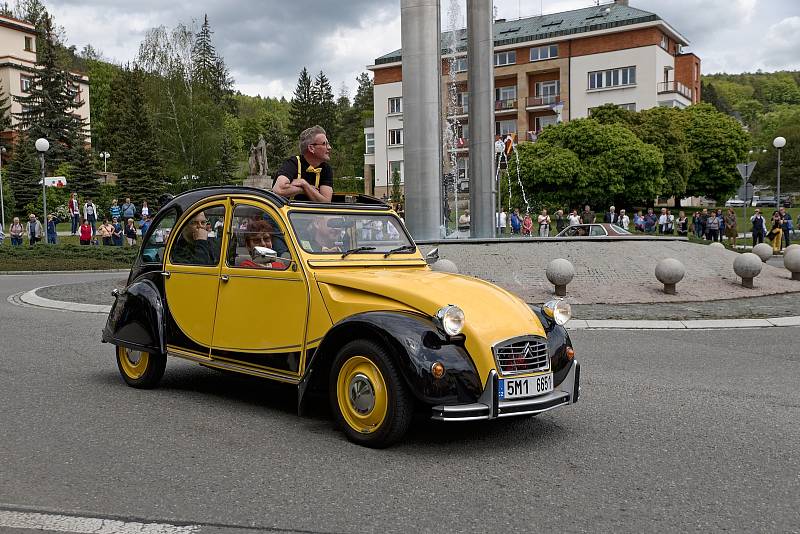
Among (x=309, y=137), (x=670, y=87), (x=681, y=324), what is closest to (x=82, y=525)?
(x=309, y=137)

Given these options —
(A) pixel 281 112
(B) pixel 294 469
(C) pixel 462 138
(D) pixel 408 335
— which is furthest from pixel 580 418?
(A) pixel 281 112

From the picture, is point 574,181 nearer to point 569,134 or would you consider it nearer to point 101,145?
point 569,134

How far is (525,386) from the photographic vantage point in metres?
5.18

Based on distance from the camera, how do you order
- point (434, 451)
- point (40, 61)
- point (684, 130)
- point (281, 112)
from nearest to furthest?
point (434, 451) → point (684, 130) → point (40, 61) → point (281, 112)

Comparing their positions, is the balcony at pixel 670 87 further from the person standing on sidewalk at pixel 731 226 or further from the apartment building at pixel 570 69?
the person standing on sidewalk at pixel 731 226

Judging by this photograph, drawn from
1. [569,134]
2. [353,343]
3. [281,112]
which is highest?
[281,112]

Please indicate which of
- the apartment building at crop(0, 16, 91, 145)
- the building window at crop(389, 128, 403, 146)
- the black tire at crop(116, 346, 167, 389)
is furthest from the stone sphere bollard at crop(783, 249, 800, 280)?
the apartment building at crop(0, 16, 91, 145)

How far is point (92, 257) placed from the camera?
28672 mm

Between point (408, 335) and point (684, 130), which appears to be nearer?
point (408, 335)

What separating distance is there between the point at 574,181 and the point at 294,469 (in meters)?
55.9

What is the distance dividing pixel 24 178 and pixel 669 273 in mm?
54567

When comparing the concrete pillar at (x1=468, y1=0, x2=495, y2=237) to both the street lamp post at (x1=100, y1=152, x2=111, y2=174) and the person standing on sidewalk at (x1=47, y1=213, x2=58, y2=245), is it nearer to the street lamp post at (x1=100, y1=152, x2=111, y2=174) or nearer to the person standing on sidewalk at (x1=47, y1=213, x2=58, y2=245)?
the person standing on sidewalk at (x1=47, y1=213, x2=58, y2=245)

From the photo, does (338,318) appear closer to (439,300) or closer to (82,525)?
(439,300)

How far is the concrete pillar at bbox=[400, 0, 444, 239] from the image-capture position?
18969 mm
